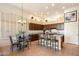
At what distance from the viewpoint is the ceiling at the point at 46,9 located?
2.50 m

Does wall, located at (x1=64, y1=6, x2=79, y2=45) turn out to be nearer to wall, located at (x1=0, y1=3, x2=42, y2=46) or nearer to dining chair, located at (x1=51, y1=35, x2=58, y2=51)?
dining chair, located at (x1=51, y1=35, x2=58, y2=51)

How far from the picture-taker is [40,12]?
103 inches

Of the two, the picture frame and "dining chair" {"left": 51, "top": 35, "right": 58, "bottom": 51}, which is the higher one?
the picture frame

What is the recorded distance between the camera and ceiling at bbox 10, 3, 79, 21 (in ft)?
8.19

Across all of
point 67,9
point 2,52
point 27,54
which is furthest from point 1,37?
point 67,9

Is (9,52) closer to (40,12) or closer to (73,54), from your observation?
(40,12)

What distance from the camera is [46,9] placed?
258 cm

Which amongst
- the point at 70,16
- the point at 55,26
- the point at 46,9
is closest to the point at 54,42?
the point at 55,26

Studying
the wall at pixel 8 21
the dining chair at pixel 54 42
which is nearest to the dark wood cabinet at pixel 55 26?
the dining chair at pixel 54 42

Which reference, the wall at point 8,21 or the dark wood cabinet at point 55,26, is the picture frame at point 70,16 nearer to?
the dark wood cabinet at point 55,26

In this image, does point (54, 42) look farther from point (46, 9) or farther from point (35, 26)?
point (46, 9)

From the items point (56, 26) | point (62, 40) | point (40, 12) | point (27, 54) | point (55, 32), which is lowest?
point (27, 54)

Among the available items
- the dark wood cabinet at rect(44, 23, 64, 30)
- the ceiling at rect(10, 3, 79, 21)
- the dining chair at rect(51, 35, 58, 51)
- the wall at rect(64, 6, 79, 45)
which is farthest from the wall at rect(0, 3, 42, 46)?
the wall at rect(64, 6, 79, 45)

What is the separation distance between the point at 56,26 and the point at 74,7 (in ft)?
2.19
